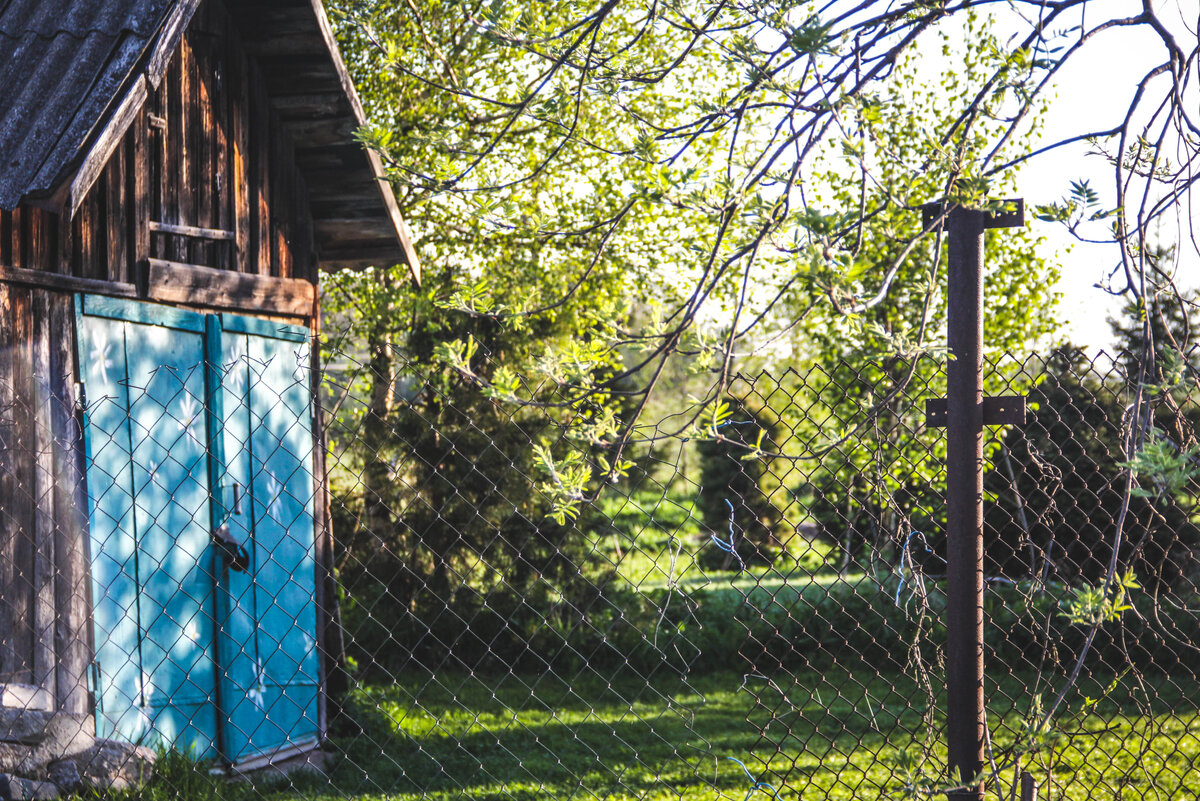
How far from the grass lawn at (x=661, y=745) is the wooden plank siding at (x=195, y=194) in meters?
2.50

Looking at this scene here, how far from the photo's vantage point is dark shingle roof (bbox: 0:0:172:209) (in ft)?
11.5

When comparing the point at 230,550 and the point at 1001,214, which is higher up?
the point at 1001,214

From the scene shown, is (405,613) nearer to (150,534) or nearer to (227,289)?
(150,534)

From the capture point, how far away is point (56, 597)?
4004 mm

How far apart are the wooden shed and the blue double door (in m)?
0.01

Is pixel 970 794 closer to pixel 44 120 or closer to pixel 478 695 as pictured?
pixel 44 120

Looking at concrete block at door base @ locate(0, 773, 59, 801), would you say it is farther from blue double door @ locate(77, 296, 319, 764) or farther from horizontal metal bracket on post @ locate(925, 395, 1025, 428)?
horizontal metal bracket on post @ locate(925, 395, 1025, 428)

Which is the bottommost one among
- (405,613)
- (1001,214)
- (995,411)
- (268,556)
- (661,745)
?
(661,745)

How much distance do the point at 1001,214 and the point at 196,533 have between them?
4031 millimetres

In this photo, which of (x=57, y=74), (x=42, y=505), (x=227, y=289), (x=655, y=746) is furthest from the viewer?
(x=655, y=746)

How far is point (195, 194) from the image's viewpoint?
15.8 feet

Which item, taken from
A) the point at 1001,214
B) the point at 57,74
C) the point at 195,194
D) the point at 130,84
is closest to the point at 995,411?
the point at 1001,214

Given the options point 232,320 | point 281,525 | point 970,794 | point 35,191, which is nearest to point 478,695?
point 281,525

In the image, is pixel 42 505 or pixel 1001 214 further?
pixel 42 505
